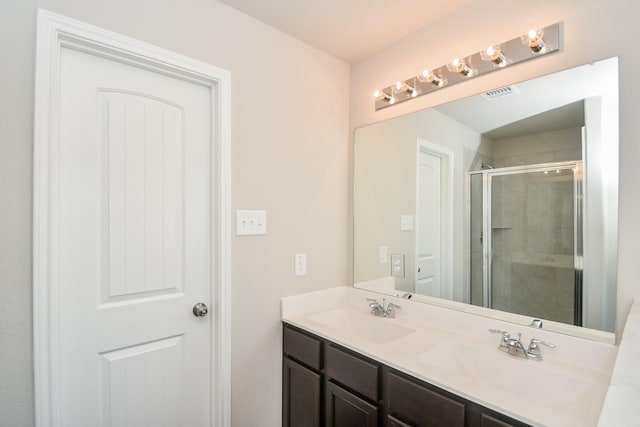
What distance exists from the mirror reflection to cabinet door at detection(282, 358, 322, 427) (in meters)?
0.67

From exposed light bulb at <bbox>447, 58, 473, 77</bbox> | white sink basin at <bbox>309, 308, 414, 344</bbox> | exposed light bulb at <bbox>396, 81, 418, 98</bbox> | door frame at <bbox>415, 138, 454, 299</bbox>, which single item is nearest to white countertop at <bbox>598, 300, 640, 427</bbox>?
door frame at <bbox>415, 138, 454, 299</bbox>

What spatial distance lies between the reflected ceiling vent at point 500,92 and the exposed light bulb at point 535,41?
162 mm

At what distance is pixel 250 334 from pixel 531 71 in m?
1.83

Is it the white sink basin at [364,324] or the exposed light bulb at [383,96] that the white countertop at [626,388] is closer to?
the white sink basin at [364,324]

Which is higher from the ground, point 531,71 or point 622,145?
point 531,71

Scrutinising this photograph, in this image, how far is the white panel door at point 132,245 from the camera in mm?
1256

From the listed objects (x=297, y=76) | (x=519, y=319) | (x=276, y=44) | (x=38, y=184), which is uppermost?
(x=276, y=44)

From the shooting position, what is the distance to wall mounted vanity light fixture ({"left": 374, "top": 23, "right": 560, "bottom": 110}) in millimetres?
1340

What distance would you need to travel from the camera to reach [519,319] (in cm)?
139

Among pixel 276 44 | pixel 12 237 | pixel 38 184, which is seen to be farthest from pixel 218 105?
pixel 12 237

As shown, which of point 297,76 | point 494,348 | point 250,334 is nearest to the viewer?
point 494,348

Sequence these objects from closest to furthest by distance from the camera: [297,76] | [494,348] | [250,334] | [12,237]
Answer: [12,237], [494,348], [250,334], [297,76]

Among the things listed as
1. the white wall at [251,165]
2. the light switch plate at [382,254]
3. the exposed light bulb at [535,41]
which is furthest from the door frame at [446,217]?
the white wall at [251,165]

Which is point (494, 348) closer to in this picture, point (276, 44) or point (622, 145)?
point (622, 145)
